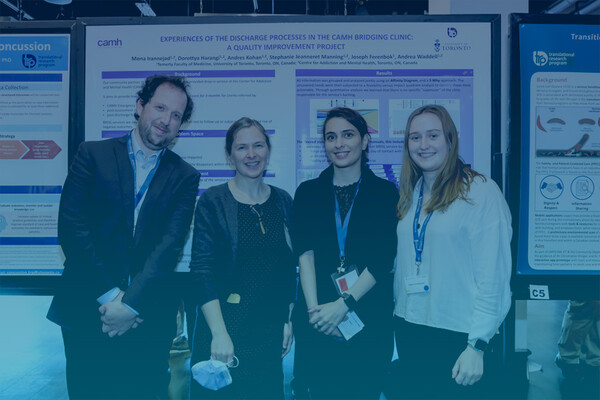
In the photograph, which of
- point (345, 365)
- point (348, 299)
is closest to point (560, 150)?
point (348, 299)

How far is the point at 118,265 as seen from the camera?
2008 millimetres

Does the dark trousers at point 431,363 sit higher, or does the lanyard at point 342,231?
the lanyard at point 342,231

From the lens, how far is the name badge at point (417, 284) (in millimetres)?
1750

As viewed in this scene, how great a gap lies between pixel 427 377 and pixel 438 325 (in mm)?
234

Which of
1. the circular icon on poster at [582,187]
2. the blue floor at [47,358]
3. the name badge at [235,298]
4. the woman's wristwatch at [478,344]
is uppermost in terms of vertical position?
the circular icon on poster at [582,187]

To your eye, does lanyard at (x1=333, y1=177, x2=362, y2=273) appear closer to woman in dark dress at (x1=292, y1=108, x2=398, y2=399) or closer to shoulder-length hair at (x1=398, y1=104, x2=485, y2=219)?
woman in dark dress at (x1=292, y1=108, x2=398, y2=399)

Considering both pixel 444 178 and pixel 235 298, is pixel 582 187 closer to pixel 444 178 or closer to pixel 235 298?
pixel 444 178

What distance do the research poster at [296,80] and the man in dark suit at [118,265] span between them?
375 mm

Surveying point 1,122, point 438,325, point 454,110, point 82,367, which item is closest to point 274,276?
point 438,325

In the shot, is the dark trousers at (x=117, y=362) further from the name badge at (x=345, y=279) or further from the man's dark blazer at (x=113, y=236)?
the name badge at (x=345, y=279)

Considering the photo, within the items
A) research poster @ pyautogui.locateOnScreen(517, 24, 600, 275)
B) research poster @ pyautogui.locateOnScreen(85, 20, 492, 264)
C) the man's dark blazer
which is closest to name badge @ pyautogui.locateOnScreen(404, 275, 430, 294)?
research poster @ pyautogui.locateOnScreen(85, 20, 492, 264)

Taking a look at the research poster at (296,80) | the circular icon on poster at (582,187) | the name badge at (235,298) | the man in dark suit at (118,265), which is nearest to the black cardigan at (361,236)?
the name badge at (235,298)

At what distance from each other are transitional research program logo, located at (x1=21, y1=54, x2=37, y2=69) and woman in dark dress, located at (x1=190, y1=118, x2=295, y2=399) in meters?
1.48

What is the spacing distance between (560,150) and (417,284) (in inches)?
49.9
